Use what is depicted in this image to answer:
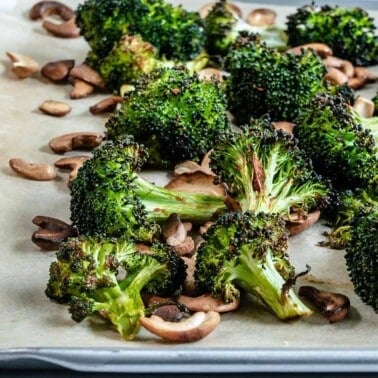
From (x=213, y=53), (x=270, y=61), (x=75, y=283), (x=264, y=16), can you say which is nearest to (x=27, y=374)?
(x=75, y=283)

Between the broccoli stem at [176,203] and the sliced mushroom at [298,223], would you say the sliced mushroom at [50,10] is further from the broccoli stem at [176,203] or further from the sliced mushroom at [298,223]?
the sliced mushroom at [298,223]

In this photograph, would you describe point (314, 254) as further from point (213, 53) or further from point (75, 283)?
point (213, 53)

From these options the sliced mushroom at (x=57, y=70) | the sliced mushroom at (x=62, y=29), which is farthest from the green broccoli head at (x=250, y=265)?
the sliced mushroom at (x=62, y=29)

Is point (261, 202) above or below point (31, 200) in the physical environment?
above

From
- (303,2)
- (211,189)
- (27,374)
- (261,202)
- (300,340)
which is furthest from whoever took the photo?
(303,2)

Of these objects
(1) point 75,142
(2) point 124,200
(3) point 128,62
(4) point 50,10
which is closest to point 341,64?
(3) point 128,62

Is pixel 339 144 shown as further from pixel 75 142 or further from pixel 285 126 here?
pixel 75 142

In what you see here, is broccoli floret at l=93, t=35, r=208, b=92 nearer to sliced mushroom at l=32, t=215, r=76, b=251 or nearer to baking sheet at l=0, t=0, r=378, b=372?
baking sheet at l=0, t=0, r=378, b=372
